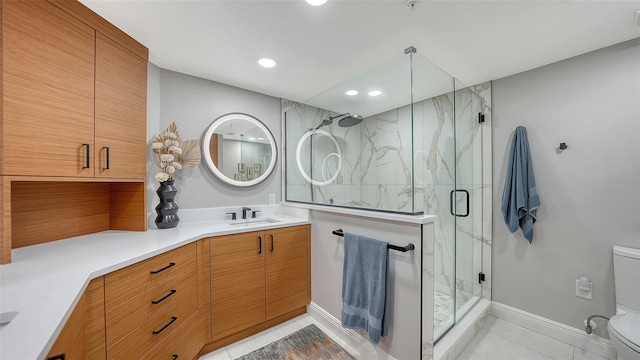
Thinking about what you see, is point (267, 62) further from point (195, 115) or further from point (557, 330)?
point (557, 330)

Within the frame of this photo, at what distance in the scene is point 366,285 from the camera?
5.21ft

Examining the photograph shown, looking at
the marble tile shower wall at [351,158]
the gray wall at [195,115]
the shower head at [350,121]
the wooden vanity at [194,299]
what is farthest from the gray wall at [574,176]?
the gray wall at [195,115]

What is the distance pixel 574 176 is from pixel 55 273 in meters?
3.26

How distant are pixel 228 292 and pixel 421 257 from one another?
1413 mm

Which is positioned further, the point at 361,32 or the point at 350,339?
the point at 350,339

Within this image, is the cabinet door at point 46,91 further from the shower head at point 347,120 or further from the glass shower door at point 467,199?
the glass shower door at point 467,199

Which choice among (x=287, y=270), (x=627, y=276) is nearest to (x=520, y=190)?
(x=627, y=276)

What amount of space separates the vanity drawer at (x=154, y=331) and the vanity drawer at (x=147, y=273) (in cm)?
19

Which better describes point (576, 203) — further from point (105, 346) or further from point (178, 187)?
point (178, 187)

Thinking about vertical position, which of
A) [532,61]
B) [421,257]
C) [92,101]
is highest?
[532,61]

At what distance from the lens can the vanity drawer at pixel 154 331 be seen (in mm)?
1052

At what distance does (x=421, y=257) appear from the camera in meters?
1.35

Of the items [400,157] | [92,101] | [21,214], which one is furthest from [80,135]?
[400,157]

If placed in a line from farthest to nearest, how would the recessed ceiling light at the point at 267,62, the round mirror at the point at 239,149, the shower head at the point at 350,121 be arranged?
the shower head at the point at 350,121
the round mirror at the point at 239,149
the recessed ceiling light at the point at 267,62
